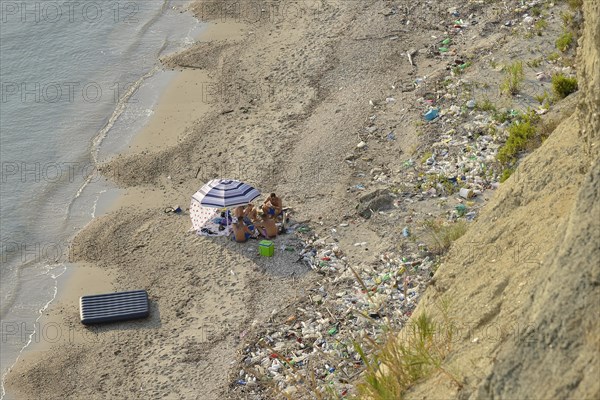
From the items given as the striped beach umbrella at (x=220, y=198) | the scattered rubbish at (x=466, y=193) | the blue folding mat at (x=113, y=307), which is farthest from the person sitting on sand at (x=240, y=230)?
the scattered rubbish at (x=466, y=193)

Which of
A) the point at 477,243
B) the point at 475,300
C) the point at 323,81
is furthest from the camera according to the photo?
the point at 323,81

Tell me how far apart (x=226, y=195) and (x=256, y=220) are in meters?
0.77

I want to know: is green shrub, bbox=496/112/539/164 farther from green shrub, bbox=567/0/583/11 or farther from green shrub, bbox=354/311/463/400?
green shrub, bbox=354/311/463/400

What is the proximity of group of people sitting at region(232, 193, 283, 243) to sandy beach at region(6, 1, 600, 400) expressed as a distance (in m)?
0.21

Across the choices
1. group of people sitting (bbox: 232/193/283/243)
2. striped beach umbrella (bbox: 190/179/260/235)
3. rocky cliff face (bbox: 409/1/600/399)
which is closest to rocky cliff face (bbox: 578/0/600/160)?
rocky cliff face (bbox: 409/1/600/399)

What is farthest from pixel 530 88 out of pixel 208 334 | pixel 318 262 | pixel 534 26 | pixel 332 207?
Answer: pixel 208 334

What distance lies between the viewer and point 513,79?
1919 centimetres

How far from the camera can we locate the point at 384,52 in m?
24.2

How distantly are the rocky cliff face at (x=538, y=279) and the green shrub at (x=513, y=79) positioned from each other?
27.7ft

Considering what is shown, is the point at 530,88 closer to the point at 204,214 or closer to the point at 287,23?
the point at 204,214

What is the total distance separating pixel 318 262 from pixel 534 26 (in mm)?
8917

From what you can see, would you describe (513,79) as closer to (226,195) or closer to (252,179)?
(252,179)

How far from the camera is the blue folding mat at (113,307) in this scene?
53.9ft

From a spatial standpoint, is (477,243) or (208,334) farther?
(208,334)
